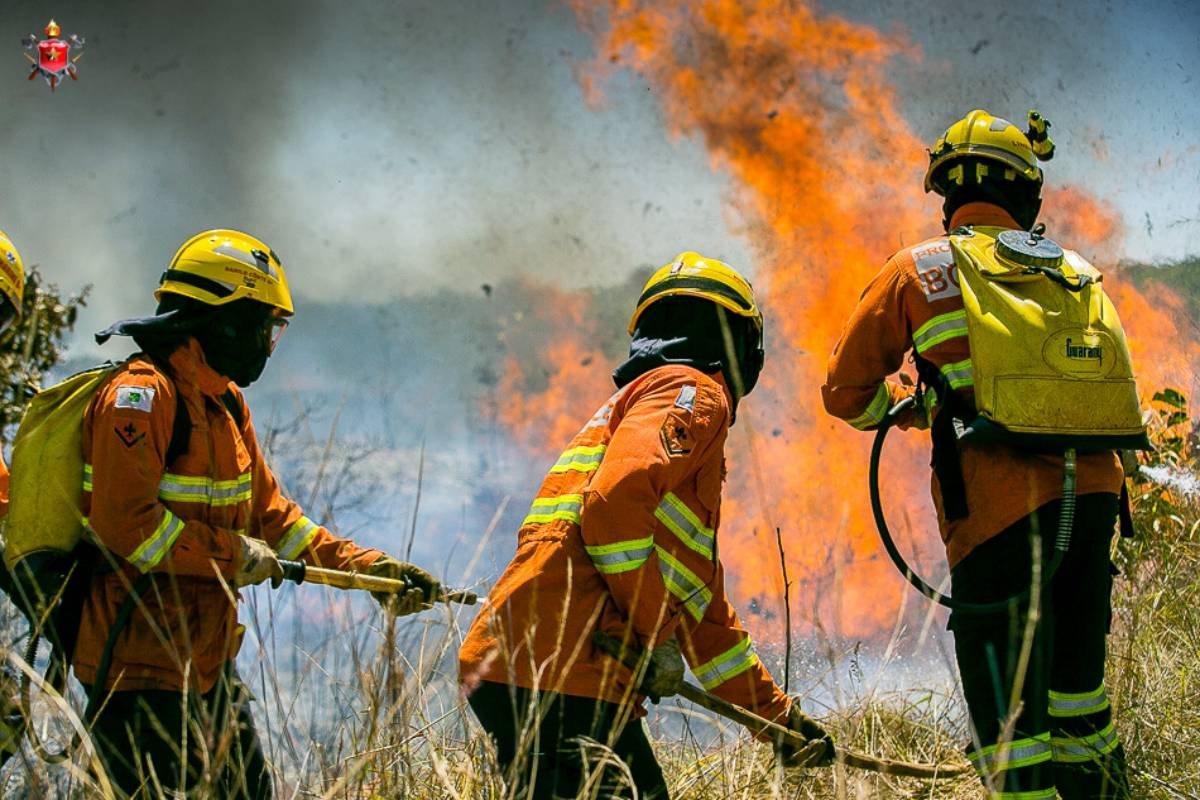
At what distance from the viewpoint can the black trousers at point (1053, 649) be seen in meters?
2.99

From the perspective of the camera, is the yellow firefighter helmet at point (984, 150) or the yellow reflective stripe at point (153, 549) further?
the yellow firefighter helmet at point (984, 150)

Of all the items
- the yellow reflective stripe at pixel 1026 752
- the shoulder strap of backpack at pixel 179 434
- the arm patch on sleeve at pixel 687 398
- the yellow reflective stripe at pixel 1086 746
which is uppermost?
the arm patch on sleeve at pixel 687 398

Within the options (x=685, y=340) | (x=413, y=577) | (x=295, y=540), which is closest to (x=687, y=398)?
(x=685, y=340)

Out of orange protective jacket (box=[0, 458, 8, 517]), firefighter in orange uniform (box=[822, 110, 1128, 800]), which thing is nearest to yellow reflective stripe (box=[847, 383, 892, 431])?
firefighter in orange uniform (box=[822, 110, 1128, 800])

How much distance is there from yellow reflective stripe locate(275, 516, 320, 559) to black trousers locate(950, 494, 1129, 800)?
7.58ft

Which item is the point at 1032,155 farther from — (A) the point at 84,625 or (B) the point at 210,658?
(A) the point at 84,625

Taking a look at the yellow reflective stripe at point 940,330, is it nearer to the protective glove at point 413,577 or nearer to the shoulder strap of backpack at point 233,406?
the protective glove at point 413,577

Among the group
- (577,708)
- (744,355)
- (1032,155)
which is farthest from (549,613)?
(1032,155)

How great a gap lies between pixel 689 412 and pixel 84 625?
191cm

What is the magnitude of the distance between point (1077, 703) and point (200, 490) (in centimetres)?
268

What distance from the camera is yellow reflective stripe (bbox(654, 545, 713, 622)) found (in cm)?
296

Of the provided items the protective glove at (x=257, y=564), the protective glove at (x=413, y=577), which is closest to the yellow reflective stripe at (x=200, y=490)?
the protective glove at (x=257, y=564)

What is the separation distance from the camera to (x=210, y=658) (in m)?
3.42

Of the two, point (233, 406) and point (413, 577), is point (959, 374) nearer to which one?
point (413, 577)
